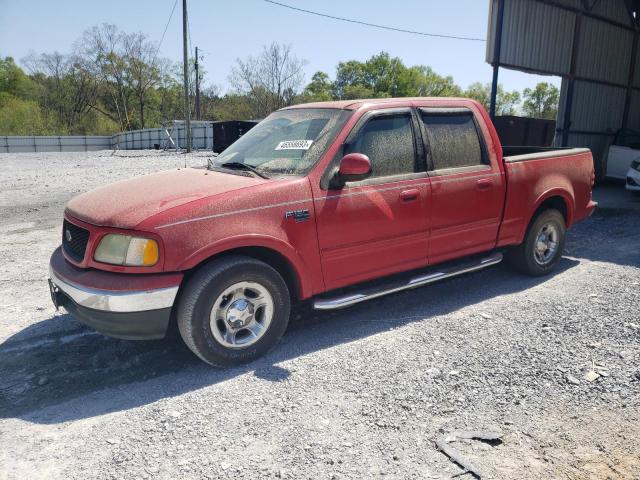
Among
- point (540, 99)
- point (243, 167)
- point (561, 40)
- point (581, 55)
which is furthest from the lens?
point (540, 99)

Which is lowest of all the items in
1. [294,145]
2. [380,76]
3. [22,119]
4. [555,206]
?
[555,206]

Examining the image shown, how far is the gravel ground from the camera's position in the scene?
8.73 ft

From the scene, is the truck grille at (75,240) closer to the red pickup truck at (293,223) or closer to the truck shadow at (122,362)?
the red pickup truck at (293,223)

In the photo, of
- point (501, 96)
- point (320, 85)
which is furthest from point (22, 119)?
point (501, 96)

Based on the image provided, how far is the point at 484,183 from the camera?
4895mm

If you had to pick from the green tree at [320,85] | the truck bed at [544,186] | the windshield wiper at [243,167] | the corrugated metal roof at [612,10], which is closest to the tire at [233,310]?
the windshield wiper at [243,167]

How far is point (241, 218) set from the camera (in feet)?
11.7

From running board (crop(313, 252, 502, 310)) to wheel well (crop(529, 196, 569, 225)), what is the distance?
0.81 meters

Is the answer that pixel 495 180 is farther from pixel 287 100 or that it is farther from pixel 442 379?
pixel 287 100

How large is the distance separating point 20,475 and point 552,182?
5.43 metres

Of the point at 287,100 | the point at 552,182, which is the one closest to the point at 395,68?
the point at 287,100

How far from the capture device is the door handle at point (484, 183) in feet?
15.9

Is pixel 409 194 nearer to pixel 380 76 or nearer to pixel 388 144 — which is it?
pixel 388 144

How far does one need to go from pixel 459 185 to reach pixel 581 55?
13.6m
